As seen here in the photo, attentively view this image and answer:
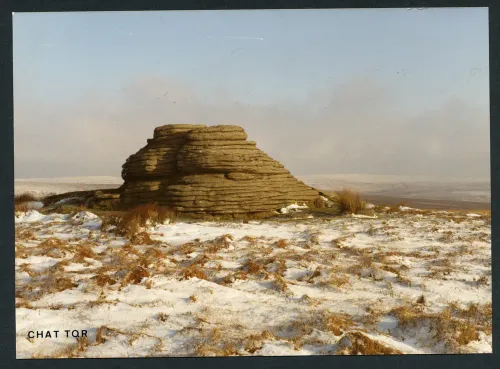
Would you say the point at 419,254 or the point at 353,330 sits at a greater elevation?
the point at 419,254

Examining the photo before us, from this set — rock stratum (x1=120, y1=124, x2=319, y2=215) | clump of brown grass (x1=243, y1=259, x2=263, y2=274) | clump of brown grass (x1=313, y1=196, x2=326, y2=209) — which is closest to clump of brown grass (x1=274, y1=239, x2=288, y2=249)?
clump of brown grass (x1=243, y1=259, x2=263, y2=274)

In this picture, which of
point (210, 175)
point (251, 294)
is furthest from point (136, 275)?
point (210, 175)

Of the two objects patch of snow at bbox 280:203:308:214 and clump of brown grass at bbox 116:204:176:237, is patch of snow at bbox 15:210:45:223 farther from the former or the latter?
patch of snow at bbox 280:203:308:214

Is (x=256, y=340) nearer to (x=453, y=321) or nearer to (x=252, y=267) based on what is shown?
(x=252, y=267)

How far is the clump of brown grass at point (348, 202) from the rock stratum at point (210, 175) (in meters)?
1.12

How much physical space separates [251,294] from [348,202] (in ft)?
19.8

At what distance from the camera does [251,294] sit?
5059 millimetres

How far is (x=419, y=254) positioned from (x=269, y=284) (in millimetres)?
2520

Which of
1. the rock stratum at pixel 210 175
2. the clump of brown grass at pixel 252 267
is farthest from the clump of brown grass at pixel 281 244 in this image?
the rock stratum at pixel 210 175

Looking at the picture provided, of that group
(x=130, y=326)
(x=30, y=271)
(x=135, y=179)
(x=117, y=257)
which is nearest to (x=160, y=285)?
(x=130, y=326)

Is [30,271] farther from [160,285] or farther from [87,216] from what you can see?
[87,216]

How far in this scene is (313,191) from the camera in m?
11.9

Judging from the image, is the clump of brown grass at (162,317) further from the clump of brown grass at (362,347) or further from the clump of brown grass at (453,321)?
the clump of brown grass at (453,321)

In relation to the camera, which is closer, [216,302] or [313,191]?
[216,302]
